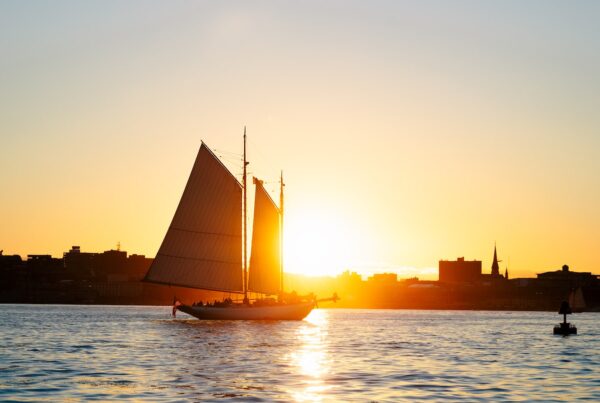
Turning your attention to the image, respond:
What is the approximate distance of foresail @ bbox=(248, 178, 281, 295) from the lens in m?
141

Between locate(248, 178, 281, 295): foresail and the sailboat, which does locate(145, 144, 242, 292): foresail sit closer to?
the sailboat

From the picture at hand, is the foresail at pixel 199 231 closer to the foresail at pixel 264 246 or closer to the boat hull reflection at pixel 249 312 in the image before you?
the foresail at pixel 264 246

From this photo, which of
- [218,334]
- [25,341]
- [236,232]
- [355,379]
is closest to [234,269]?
[236,232]

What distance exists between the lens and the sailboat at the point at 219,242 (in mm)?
130125

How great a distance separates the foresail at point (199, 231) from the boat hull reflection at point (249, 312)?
13.1 m

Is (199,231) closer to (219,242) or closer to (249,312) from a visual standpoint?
(219,242)

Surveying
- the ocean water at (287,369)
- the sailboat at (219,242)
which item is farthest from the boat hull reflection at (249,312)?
the ocean water at (287,369)

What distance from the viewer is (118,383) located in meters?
53.0

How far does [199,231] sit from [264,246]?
13827mm

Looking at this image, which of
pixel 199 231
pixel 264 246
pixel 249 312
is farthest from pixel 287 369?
pixel 249 312

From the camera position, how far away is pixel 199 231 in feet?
428

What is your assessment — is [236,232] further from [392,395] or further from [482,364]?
[392,395]

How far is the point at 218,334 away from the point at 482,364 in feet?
153

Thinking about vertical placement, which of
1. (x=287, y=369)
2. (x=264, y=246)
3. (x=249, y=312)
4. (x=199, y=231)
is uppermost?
(x=199, y=231)
